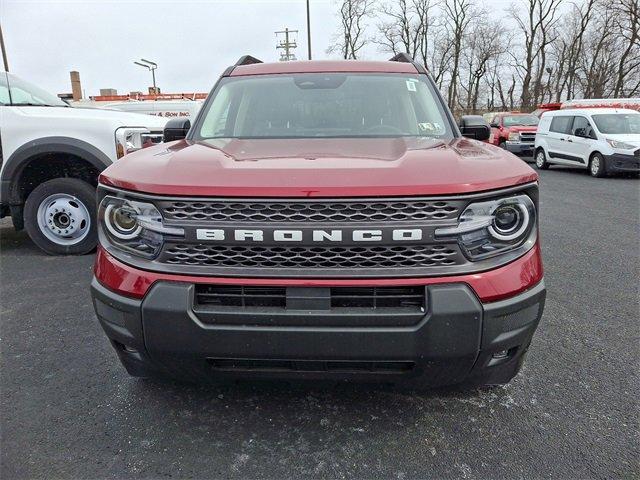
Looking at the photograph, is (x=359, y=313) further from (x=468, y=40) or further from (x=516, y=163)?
(x=468, y=40)

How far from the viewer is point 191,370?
203cm

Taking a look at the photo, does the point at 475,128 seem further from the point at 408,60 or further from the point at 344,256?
the point at 344,256

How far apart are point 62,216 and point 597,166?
12.9 meters

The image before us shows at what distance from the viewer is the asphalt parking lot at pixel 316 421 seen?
203 cm

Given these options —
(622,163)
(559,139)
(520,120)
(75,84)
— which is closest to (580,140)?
(559,139)

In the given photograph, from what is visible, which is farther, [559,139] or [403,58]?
[559,139]

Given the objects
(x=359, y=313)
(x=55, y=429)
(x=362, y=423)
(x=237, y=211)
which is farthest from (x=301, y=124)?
(x=55, y=429)

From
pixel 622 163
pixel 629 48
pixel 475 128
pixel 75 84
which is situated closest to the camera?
pixel 475 128

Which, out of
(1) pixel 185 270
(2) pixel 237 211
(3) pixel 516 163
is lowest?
(1) pixel 185 270

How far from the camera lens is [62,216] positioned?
5219 mm

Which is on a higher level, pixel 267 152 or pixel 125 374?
pixel 267 152

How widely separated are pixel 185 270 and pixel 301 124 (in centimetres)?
152

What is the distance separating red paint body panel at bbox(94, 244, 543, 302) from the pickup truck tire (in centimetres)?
352

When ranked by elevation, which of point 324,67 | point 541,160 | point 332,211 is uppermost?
point 324,67
